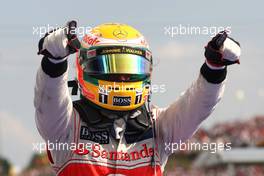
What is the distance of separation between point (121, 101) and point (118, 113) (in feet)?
0.47

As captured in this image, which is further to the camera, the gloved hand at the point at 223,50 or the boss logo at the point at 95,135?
the boss logo at the point at 95,135

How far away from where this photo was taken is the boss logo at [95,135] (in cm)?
677

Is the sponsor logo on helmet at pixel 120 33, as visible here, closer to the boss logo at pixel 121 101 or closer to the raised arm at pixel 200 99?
the boss logo at pixel 121 101

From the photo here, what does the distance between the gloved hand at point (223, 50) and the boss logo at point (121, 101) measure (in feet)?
2.76

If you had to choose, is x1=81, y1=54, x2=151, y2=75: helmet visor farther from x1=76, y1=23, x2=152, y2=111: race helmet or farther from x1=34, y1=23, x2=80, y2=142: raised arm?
x1=34, y1=23, x2=80, y2=142: raised arm

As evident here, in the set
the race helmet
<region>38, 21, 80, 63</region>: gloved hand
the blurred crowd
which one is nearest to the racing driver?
the race helmet

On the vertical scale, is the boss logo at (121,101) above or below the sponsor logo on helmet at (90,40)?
below

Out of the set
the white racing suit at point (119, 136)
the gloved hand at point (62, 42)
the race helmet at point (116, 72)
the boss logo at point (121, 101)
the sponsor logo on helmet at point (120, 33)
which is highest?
the gloved hand at point (62, 42)

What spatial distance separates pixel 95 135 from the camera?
22.3 ft

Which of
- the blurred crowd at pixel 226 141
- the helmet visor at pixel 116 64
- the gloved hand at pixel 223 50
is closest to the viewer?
the gloved hand at pixel 223 50

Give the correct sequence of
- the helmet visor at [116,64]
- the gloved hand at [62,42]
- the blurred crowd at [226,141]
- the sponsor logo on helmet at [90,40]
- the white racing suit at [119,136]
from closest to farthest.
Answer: the gloved hand at [62,42] < the white racing suit at [119,136] < the helmet visor at [116,64] < the sponsor logo on helmet at [90,40] < the blurred crowd at [226,141]

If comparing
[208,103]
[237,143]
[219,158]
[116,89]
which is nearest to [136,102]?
[116,89]

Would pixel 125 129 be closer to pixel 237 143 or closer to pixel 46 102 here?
pixel 46 102

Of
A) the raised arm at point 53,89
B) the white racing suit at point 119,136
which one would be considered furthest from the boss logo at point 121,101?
the raised arm at point 53,89
